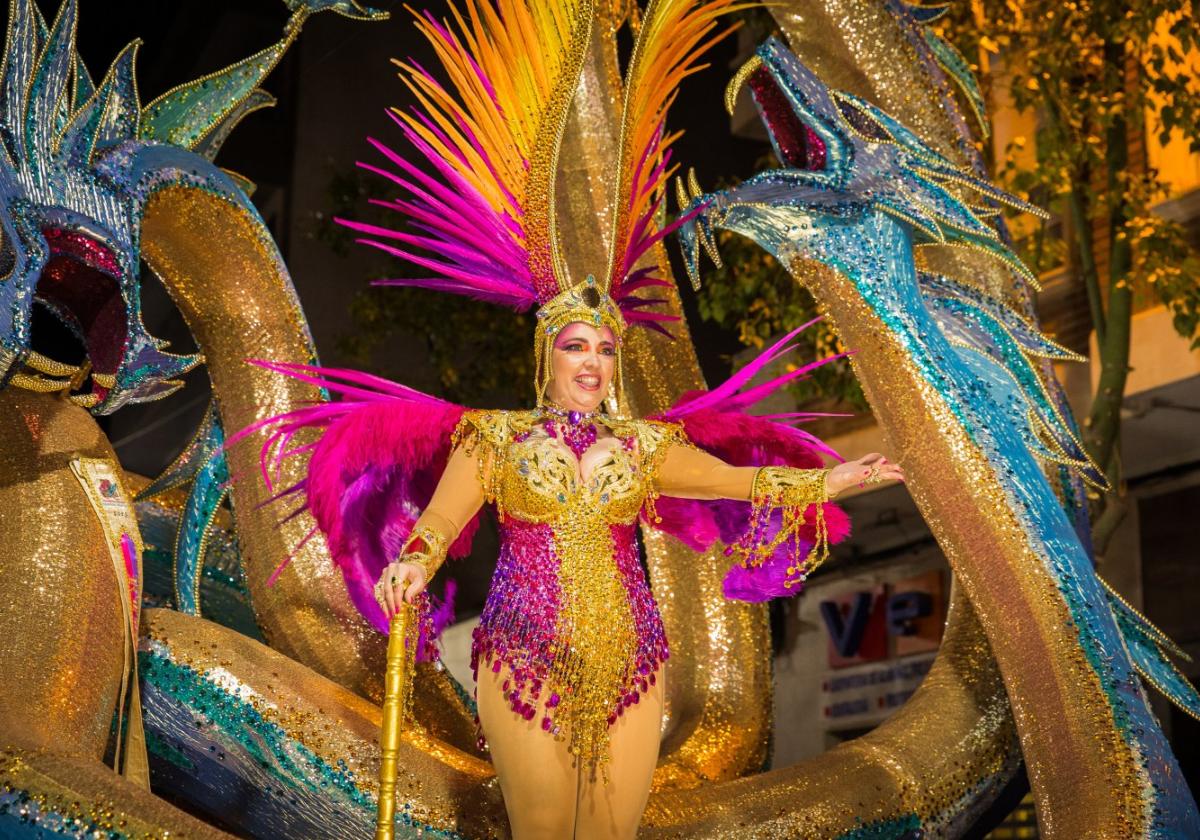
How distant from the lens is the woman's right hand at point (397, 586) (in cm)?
278

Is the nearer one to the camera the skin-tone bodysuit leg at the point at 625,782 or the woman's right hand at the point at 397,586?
the woman's right hand at the point at 397,586

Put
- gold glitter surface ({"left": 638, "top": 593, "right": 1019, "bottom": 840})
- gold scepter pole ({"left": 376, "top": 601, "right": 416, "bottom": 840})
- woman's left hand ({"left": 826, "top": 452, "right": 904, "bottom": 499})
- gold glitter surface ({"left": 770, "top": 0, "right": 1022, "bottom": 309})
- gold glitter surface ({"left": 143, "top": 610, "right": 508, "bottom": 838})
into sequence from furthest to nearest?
gold glitter surface ({"left": 770, "top": 0, "right": 1022, "bottom": 309}) < gold glitter surface ({"left": 638, "top": 593, "right": 1019, "bottom": 840}) < gold glitter surface ({"left": 143, "top": 610, "right": 508, "bottom": 838}) < woman's left hand ({"left": 826, "top": 452, "right": 904, "bottom": 499}) < gold scepter pole ({"left": 376, "top": 601, "right": 416, "bottom": 840})

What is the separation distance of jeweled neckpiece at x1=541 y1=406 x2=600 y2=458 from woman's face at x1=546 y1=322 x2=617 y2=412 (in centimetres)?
2

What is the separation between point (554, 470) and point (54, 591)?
1033 mm

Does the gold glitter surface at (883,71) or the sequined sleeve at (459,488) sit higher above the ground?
the gold glitter surface at (883,71)

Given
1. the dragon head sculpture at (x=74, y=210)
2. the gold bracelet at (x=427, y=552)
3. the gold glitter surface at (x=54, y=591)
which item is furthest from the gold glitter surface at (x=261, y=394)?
the gold bracelet at (x=427, y=552)

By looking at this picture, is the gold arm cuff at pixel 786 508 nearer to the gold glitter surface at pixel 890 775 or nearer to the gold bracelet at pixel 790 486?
the gold bracelet at pixel 790 486

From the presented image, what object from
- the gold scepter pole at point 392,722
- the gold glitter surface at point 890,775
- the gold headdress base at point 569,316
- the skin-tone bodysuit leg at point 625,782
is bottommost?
the gold glitter surface at point 890,775

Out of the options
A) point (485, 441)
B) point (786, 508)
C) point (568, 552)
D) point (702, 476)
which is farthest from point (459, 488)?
point (786, 508)

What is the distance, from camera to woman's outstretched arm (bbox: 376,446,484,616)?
279 cm

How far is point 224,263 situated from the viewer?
3971 millimetres

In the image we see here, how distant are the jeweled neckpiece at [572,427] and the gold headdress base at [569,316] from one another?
5 centimetres

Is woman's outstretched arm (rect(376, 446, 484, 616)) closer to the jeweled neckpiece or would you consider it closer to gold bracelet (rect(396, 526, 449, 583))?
gold bracelet (rect(396, 526, 449, 583))

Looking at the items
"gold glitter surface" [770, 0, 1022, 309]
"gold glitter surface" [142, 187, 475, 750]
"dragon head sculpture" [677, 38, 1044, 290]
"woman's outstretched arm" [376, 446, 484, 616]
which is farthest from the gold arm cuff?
"gold glitter surface" [770, 0, 1022, 309]
